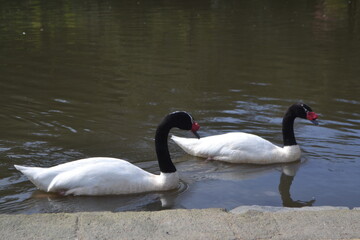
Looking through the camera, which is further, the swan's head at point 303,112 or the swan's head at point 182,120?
the swan's head at point 303,112

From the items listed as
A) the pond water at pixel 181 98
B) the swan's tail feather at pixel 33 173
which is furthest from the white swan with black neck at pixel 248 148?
the swan's tail feather at pixel 33 173

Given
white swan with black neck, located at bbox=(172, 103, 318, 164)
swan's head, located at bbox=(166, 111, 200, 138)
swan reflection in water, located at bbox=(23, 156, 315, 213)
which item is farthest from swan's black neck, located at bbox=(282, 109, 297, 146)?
swan's head, located at bbox=(166, 111, 200, 138)

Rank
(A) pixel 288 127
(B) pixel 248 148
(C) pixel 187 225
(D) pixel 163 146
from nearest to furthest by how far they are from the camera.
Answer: (C) pixel 187 225 → (D) pixel 163 146 → (B) pixel 248 148 → (A) pixel 288 127

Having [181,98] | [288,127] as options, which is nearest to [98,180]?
[288,127]

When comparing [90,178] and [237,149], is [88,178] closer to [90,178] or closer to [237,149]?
[90,178]

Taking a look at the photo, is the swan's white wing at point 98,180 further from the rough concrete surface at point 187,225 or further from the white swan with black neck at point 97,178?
the rough concrete surface at point 187,225

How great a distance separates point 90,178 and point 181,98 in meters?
4.77

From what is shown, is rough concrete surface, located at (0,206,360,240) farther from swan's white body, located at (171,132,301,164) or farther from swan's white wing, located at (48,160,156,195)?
swan's white body, located at (171,132,301,164)

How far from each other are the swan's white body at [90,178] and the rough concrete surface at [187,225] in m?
1.88

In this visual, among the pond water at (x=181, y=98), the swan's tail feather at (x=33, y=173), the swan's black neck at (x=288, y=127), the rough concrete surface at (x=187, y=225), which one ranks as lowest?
the pond water at (x=181, y=98)

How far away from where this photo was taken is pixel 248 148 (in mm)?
8227

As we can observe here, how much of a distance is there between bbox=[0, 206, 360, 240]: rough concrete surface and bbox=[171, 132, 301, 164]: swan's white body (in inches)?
127

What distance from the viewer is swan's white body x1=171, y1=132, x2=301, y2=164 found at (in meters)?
8.24

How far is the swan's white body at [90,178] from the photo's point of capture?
6.71m
